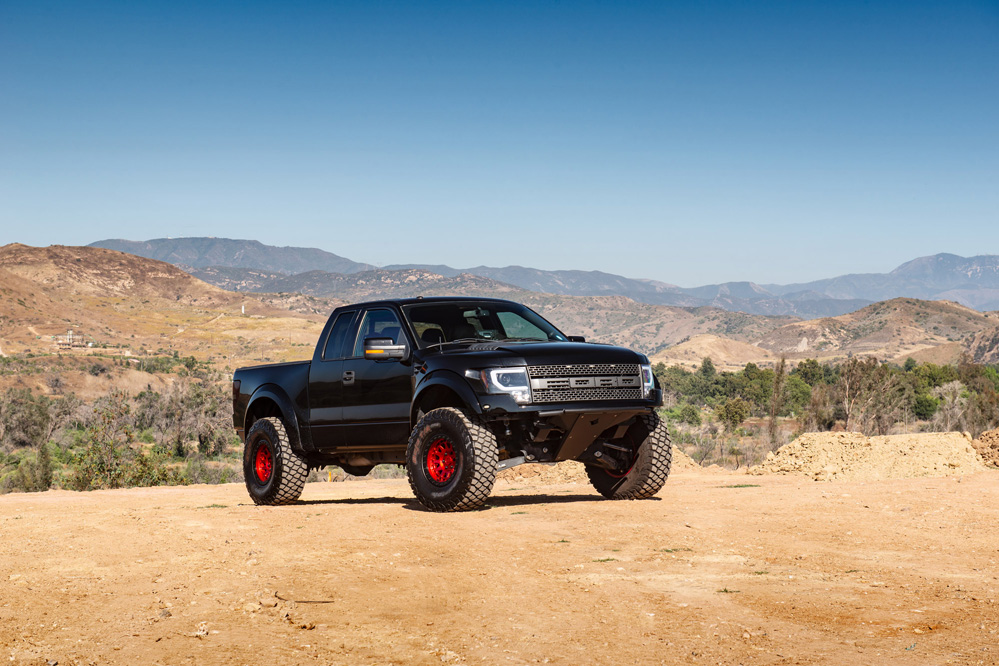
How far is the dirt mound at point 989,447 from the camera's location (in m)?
18.5

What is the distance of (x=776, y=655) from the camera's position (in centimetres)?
518

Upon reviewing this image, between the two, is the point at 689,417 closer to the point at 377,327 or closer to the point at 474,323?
the point at 474,323

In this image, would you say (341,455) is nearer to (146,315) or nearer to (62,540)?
(62,540)

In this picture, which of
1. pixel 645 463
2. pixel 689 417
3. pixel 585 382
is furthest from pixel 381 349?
pixel 689 417

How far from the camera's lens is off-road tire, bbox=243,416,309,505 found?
1231 centimetres

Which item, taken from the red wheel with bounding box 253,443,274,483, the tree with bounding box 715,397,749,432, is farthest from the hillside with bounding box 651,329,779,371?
the red wheel with bounding box 253,443,274,483

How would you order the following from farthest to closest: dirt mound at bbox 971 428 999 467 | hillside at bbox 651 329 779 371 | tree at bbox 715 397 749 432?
1. hillside at bbox 651 329 779 371
2. tree at bbox 715 397 749 432
3. dirt mound at bbox 971 428 999 467

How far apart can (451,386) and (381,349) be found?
942mm

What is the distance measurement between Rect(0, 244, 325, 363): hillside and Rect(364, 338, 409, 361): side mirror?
10361cm

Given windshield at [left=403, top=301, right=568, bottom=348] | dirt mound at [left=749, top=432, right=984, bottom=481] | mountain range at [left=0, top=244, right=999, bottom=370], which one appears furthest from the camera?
mountain range at [left=0, top=244, right=999, bottom=370]

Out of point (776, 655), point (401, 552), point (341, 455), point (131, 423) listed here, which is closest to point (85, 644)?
point (401, 552)

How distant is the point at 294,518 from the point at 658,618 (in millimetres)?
5597

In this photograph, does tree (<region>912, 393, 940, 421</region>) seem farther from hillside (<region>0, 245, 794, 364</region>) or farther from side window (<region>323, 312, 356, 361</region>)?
hillside (<region>0, 245, 794, 364</region>)

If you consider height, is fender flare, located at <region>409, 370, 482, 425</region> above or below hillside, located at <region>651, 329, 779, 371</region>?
above
